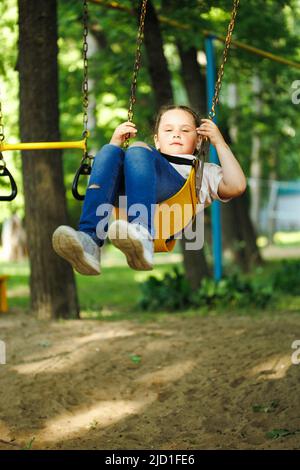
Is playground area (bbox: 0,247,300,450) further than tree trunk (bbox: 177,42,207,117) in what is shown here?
No

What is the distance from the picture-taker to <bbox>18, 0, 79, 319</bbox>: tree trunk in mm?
6781

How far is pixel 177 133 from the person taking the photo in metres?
4.19

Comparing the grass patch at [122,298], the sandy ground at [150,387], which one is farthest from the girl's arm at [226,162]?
the grass patch at [122,298]

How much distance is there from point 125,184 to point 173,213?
32 centimetres

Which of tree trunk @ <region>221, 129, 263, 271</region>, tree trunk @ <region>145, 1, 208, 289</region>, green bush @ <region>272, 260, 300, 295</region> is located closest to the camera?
tree trunk @ <region>145, 1, 208, 289</region>

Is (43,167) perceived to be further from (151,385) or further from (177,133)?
(177,133)

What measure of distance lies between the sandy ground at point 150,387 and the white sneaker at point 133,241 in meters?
1.36

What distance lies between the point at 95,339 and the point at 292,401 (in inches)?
72.3

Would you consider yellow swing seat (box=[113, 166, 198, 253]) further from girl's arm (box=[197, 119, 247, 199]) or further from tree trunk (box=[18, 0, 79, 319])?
tree trunk (box=[18, 0, 79, 319])

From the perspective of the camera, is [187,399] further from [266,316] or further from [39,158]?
[39,158]

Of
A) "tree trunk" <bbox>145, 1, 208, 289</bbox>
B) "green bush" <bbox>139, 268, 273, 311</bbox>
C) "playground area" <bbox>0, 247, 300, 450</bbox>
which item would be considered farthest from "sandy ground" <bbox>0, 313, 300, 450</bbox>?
"tree trunk" <bbox>145, 1, 208, 289</bbox>

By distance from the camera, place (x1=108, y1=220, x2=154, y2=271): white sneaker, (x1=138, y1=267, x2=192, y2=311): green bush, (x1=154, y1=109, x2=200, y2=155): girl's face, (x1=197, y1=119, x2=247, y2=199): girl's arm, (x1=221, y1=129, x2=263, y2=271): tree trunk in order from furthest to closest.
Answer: (x1=221, y1=129, x2=263, y2=271): tree trunk, (x1=138, y1=267, x2=192, y2=311): green bush, (x1=154, y1=109, x2=200, y2=155): girl's face, (x1=197, y1=119, x2=247, y2=199): girl's arm, (x1=108, y1=220, x2=154, y2=271): white sneaker

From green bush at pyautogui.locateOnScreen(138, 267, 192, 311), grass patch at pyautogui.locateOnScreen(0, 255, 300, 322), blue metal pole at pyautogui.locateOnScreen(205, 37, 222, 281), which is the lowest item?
grass patch at pyautogui.locateOnScreen(0, 255, 300, 322)

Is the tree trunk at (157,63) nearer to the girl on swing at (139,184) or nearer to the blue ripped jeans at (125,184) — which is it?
the girl on swing at (139,184)
